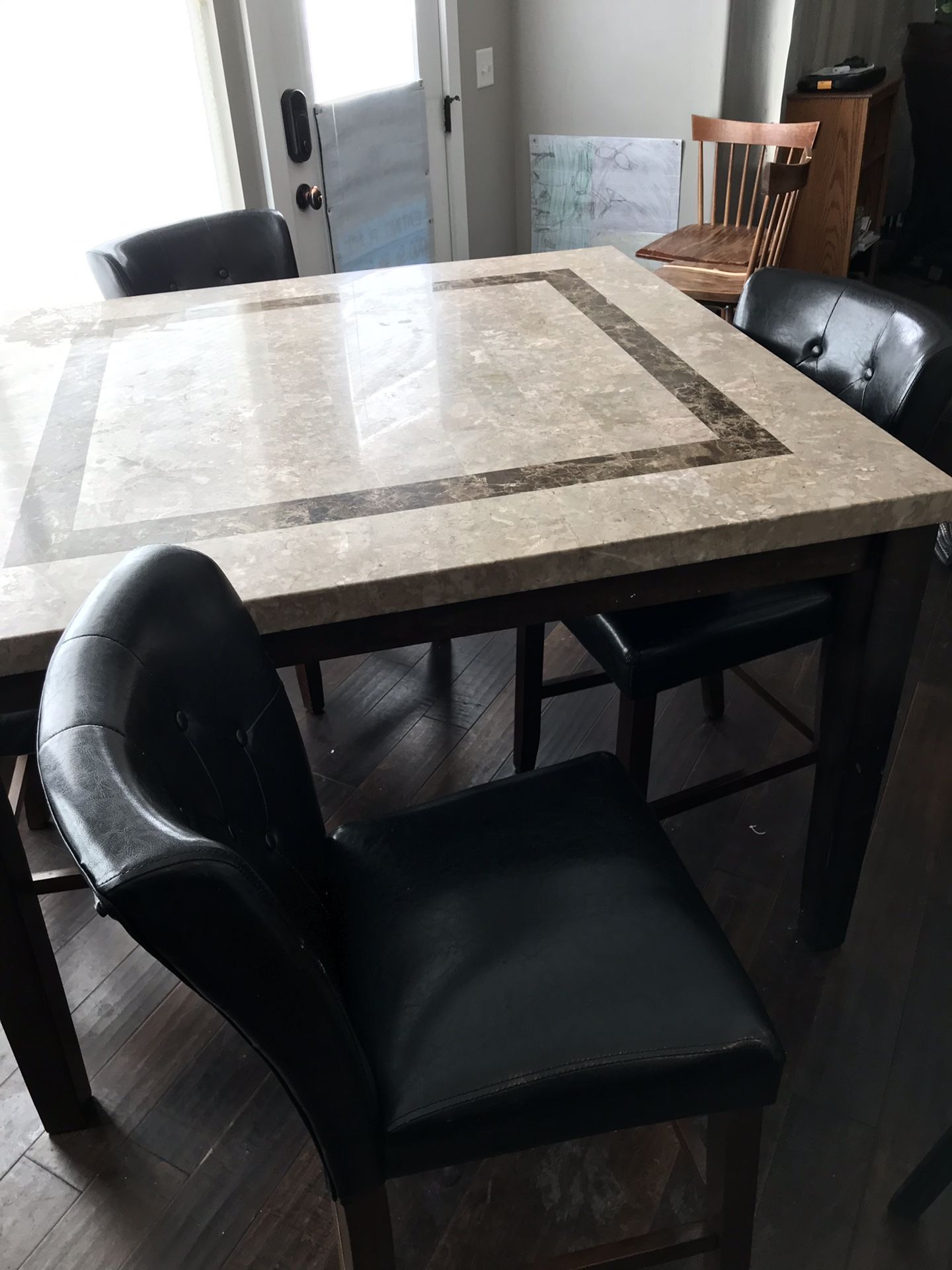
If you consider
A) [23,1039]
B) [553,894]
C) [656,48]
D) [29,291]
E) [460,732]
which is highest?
[656,48]

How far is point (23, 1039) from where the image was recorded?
4.15 ft

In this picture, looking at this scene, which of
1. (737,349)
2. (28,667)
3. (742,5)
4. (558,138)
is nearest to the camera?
(28,667)

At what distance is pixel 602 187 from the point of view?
3777 mm

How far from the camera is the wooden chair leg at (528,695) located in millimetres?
1736

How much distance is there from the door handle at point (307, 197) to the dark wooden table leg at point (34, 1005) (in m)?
2.25

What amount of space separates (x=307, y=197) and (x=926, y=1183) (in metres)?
2.73

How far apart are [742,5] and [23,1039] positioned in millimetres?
3648

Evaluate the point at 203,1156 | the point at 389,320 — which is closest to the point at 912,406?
the point at 389,320

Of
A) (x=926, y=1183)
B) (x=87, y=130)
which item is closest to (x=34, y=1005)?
(x=926, y=1183)

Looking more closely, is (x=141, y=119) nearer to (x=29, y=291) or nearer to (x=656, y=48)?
(x=29, y=291)

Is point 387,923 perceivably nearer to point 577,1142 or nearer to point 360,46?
point 577,1142

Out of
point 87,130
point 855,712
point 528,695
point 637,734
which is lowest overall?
point 528,695

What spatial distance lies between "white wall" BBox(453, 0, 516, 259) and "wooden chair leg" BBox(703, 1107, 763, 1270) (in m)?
3.37

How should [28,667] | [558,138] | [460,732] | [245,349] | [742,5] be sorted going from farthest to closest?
[558,138] < [742,5] < [460,732] < [245,349] < [28,667]
